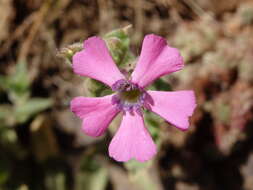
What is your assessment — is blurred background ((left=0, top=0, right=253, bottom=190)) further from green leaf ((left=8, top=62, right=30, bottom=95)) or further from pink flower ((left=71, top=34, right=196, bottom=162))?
pink flower ((left=71, top=34, right=196, bottom=162))

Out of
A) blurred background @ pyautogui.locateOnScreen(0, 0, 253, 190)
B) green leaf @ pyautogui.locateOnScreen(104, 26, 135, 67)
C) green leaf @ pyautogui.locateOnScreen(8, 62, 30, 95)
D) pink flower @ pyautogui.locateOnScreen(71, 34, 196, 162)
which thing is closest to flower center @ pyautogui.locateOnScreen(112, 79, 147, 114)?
pink flower @ pyautogui.locateOnScreen(71, 34, 196, 162)

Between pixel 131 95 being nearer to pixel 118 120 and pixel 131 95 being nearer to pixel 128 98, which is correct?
pixel 128 98

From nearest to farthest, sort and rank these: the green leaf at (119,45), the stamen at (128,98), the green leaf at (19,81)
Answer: the stamen at (128,98) → the green leaf at (119,45) → the green leaf at (19,81)

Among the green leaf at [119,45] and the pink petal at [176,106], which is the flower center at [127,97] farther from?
the green leaf at [119,45]

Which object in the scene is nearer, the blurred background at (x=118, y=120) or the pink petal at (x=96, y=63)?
the pink petal at (x=96, y=63)

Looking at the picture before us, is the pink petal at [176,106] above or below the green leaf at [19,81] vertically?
above

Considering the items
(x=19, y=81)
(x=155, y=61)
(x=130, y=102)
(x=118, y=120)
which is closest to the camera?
(x=155, y=61)

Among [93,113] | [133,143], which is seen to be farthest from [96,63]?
[133,143]

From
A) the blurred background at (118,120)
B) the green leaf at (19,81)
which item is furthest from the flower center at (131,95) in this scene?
the green leaf at (19,81)

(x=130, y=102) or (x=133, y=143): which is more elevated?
(x=130, y=102)
